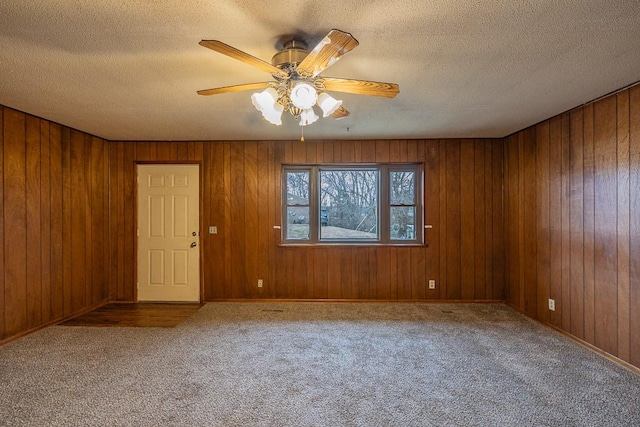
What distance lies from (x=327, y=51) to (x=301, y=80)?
372 mm

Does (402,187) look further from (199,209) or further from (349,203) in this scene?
(199,209)

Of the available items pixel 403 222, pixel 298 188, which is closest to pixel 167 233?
pixel 298 188

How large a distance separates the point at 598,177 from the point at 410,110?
5.95ft

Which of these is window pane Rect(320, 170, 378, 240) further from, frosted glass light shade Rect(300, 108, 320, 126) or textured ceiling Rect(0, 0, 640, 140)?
frosted glass light shade Rect(300, 108, 320, 126)

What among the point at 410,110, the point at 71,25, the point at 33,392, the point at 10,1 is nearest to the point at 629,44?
the point at 410,110

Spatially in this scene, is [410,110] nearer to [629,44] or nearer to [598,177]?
[629,44]

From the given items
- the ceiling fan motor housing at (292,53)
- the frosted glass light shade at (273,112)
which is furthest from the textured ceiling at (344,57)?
the frosted glass light shade at (273,112)

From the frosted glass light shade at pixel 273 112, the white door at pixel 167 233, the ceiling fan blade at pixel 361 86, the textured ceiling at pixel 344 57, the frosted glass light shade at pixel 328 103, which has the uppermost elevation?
the textured ceiling at pixel 344 57

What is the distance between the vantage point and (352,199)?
14.9 feet

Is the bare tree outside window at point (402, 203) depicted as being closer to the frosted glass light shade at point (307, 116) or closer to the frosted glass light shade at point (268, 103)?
the frosted glass light shade at point (307, 116)

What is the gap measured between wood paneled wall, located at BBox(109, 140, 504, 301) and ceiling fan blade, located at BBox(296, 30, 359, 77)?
276 cm

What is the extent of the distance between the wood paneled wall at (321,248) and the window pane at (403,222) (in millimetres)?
223

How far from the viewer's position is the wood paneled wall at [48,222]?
3.08 m

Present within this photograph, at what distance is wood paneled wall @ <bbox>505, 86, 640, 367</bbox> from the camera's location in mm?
2574
